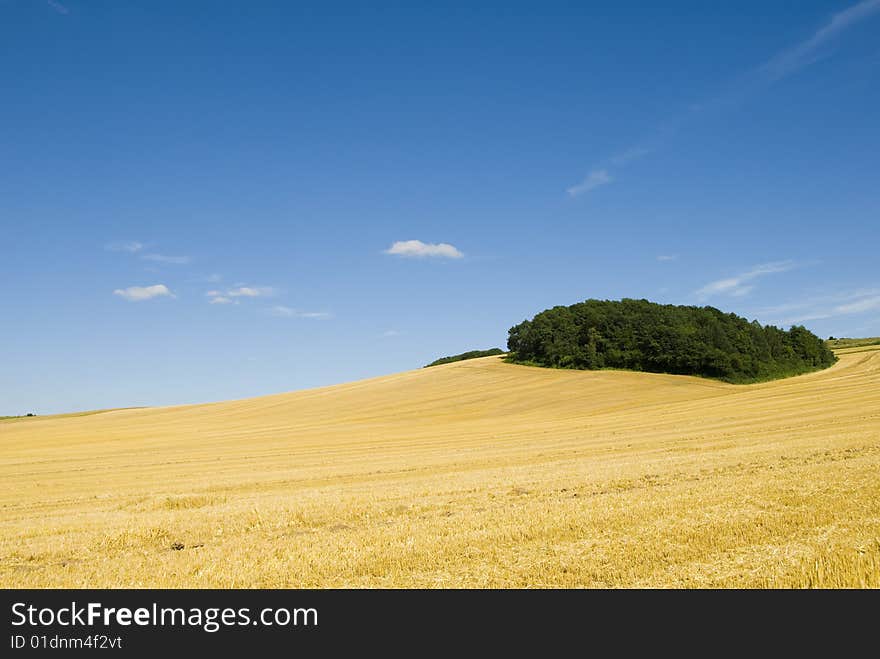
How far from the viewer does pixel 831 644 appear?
5488 mm

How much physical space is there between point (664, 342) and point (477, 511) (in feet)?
243

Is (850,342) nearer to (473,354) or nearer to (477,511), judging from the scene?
(473,354)

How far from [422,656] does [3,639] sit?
3.91 m

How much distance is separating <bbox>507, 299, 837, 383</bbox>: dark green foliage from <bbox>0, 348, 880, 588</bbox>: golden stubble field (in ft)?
147

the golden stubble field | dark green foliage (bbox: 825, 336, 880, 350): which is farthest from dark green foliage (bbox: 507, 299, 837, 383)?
the golden stubble field

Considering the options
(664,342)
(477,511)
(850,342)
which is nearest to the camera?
(477,511)

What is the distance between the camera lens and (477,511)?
11680 millimetres

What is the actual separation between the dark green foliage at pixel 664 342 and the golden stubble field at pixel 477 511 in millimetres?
44916

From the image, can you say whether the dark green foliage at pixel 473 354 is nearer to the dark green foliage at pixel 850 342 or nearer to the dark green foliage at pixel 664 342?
the dark green foliage at pixel 664 342

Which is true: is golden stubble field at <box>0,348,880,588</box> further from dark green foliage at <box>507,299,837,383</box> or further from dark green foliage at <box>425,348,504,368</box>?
dark green foliage at <box>425,348,504,368</box>

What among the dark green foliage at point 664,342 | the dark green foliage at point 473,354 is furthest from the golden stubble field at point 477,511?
the dark green foliage at point 473,354

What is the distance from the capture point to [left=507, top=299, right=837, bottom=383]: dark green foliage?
259ft

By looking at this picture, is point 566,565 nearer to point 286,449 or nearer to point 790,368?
point 286,449

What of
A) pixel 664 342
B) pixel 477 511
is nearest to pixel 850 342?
pixel 664 342
